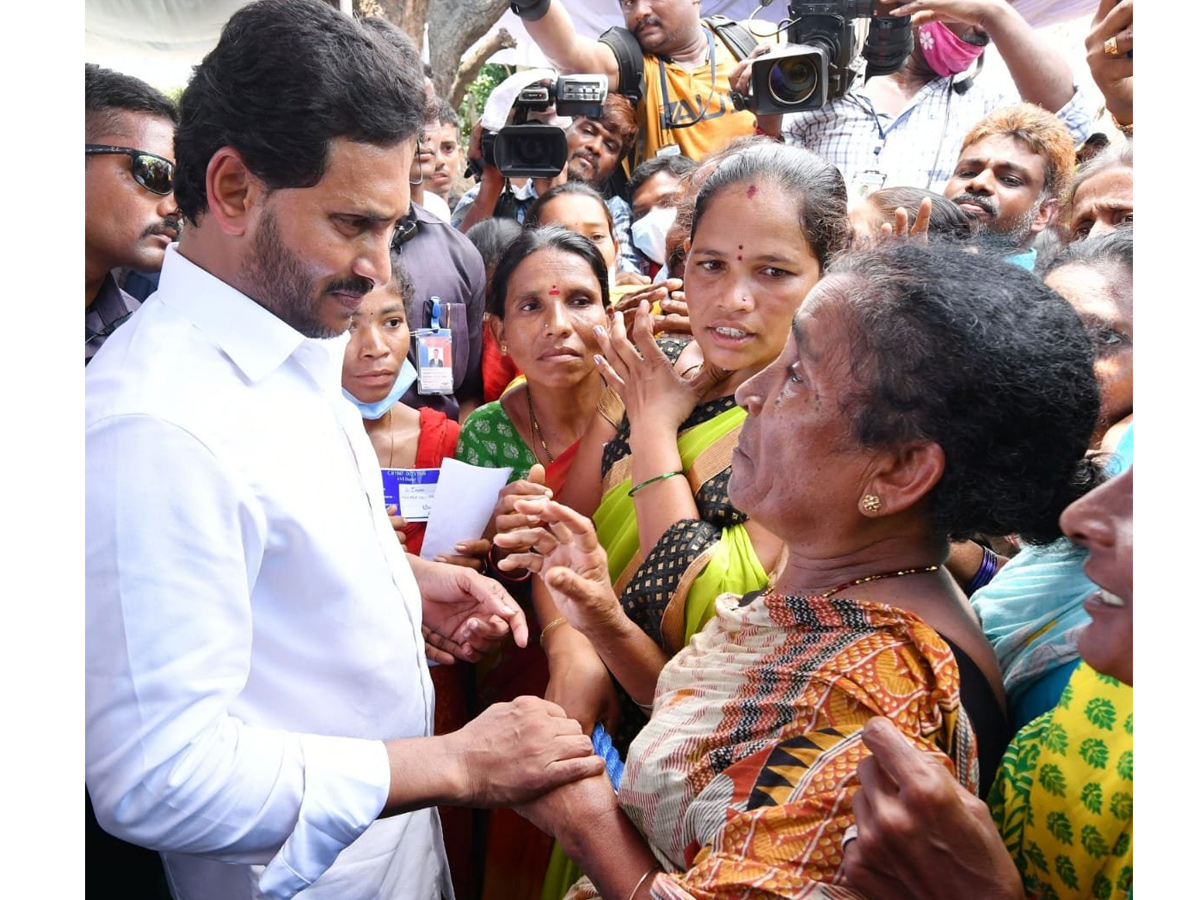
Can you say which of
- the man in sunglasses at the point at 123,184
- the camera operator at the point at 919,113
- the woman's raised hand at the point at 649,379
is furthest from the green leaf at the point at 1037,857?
the camera operator at the point at 919,113

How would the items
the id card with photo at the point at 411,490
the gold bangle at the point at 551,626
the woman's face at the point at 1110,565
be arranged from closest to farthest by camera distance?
the woman's face at the point at 1110,565 < the gold bangle at the point at 551,626 < the id card with photo at the point at 411,490

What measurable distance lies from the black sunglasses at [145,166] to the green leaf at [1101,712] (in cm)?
210

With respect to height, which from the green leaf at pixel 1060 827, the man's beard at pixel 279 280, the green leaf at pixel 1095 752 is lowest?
the green leaf at pixel 1060 827

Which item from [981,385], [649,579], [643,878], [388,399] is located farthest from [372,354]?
[981,385]

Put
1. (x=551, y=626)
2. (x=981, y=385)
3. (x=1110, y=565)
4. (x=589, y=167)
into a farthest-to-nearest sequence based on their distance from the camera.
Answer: (x=589, y=167) < (x=551, y=626) < (x=981, y=385) < (x=1110, y=565)

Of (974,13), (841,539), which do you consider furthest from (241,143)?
(974,13)

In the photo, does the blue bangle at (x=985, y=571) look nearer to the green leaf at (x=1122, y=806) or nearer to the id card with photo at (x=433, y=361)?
the green leaf at (x=1122, y=806)

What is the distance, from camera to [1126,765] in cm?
107

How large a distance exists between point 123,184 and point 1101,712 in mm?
2182

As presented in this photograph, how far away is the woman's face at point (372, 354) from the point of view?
2697 millimetres

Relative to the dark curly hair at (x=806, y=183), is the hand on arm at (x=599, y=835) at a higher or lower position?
lower

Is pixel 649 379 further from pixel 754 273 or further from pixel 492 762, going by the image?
pixel 492 762

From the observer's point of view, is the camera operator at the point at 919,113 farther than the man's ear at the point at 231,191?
Yes

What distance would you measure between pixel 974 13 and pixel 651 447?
197 centimetres
